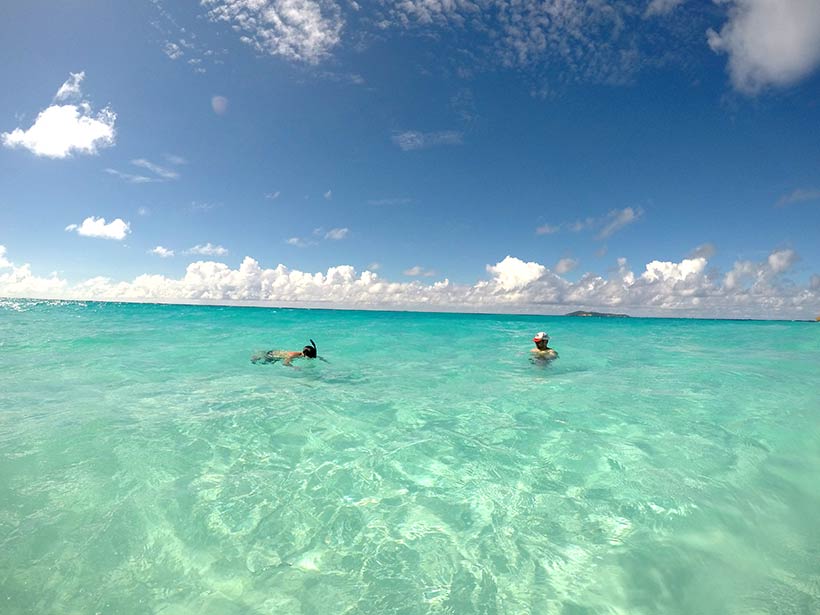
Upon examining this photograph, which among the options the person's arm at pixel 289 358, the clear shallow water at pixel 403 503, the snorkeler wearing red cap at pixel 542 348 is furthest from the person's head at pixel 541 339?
the person's arm at pixel 289 358

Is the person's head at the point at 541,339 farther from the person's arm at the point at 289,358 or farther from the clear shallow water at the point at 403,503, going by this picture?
the person's arm at the point at 289,358

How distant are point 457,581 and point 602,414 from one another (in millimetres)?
7358

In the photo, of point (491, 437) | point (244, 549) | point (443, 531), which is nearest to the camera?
point (244, 549)

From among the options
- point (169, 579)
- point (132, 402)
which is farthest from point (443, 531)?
point (132, 402)

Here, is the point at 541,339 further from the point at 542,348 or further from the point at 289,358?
Answer: the point at 289,358

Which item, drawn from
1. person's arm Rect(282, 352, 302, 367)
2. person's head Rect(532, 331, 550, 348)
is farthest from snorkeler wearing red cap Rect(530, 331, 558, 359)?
person's arm Rect(282, 352, 302, 367)

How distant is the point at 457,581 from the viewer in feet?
13.1

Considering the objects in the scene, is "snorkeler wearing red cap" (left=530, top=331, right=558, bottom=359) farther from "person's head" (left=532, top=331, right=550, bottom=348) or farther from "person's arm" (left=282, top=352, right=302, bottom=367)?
"person's arm" (left=282, top=352, right=302, bottom=367)

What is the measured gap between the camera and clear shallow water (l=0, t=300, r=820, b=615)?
3.87 m

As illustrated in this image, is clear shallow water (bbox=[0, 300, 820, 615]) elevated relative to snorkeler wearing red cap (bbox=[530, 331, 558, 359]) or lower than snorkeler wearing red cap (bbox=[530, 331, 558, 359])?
lower

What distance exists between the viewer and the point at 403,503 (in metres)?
5.47

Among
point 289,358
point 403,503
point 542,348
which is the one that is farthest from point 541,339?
point 403,503

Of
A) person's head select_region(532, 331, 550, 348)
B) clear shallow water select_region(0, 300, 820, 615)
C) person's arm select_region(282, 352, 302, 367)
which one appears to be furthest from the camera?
person's head select_region(532, 331, 550, 348)

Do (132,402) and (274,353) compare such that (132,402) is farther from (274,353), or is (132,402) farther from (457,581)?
(457,581)
